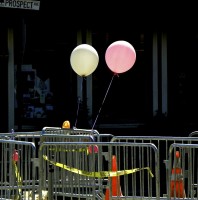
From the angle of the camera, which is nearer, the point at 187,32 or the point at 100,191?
the point at 100,191

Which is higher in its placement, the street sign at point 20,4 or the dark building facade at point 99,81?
the street sign at point 20,4

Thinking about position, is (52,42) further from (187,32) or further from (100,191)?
(100,191)

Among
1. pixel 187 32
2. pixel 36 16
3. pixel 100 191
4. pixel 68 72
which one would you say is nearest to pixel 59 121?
pixel 68 72

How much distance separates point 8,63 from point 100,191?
32.2 feet

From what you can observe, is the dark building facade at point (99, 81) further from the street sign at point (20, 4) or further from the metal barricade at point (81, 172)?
the metal barricade at point (81, 172)

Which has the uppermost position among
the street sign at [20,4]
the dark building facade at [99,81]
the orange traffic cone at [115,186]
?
the street sign at [20,4]

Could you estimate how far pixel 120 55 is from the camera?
1025cm

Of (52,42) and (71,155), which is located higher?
(52,42)

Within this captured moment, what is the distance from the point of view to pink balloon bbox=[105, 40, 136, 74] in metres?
10.2

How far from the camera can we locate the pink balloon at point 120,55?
10203 mm

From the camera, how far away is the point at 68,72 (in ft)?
59.6

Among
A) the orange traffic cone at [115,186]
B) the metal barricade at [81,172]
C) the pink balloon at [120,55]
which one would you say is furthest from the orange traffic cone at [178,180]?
the pink balloon at [120,55]

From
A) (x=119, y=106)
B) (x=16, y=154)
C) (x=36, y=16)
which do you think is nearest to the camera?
(x=16, y=154)

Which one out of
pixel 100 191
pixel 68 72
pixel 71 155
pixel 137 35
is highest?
pixel 137 35
